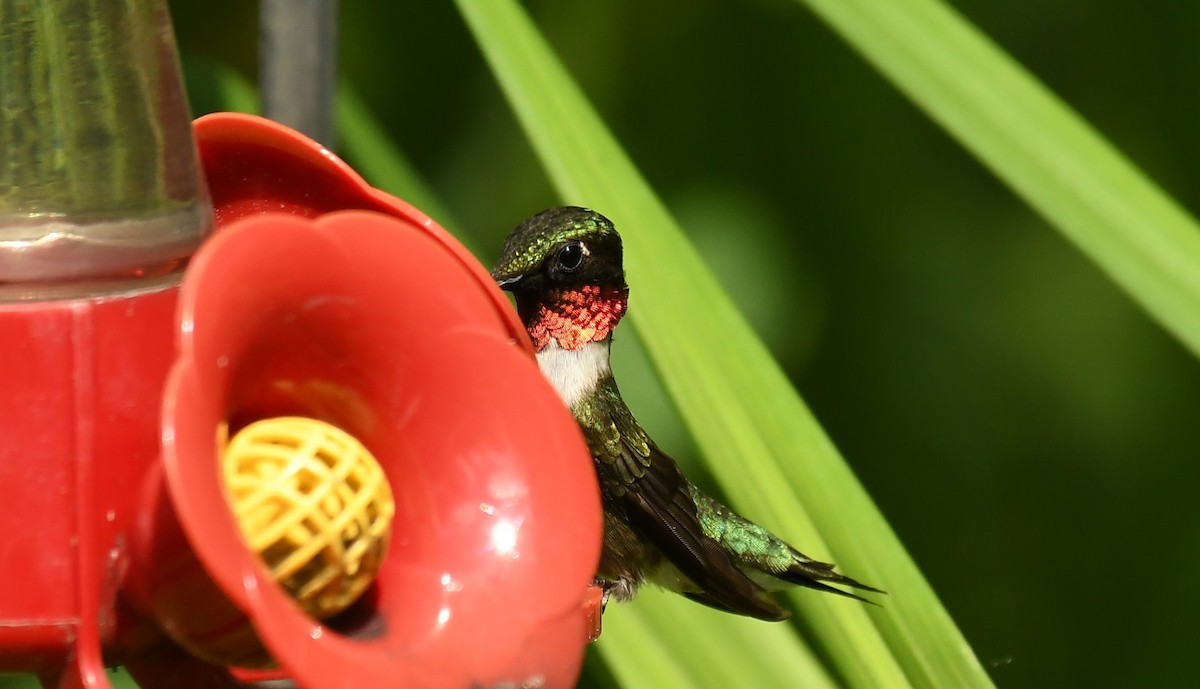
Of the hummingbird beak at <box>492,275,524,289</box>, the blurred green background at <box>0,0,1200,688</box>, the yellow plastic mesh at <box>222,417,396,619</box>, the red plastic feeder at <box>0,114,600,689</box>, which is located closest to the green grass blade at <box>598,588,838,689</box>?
the hummingbird beak at <box>492,275,524,289</box>

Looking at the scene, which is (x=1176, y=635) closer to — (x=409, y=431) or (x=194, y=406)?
(x=409, y=431)

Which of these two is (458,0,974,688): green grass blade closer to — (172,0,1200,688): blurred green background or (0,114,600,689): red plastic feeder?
(0,114,600,689): red plastic feeder

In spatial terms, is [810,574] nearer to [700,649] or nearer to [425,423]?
[700,649]

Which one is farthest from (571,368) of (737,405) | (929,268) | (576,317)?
(929,268)

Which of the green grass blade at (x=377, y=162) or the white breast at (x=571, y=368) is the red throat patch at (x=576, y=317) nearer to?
the white breast at (x=571, y=368)

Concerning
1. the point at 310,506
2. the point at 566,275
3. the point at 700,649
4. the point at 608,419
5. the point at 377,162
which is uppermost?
the point at 377,162

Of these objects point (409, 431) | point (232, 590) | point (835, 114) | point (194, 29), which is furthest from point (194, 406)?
point (835, 114)

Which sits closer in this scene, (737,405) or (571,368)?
(737,405)
